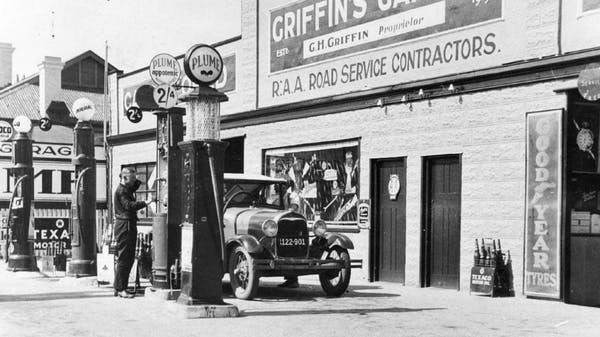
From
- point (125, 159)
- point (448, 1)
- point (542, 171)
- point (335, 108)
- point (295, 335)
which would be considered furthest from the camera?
point (125, 159)

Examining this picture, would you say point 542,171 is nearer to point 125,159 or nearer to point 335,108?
point 335,108

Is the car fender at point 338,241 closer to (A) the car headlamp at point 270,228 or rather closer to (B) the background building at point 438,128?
(A) the car headlamp at point 270,228

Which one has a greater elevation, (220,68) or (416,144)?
(220,68)

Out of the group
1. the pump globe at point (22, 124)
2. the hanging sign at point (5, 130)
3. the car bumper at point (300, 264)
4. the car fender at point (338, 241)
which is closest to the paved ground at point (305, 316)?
the car bumper at point (300, 264)

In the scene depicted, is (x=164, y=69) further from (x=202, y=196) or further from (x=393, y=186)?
(x=202, y=196)

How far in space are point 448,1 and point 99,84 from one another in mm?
31858

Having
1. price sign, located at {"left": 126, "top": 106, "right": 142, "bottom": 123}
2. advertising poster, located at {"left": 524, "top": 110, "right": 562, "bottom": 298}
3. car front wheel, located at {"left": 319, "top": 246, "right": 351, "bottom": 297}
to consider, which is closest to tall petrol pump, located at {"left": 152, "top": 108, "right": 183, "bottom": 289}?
car front wheel, located at {"left": 319, "top": 246, "right": 351, "bottom": 297}

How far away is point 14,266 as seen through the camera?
17.8m

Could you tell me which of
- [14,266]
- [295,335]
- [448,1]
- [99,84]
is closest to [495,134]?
[448,1]

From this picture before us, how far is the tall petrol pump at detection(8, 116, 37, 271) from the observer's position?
58.9 ft

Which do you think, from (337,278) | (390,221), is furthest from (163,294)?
(390,221)

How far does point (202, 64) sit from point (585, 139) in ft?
19.6

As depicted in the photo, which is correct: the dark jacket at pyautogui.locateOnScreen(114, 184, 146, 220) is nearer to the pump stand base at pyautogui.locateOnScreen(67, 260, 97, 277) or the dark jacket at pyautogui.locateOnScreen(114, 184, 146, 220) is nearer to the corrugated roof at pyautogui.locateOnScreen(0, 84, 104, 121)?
the pump stand base at pyautogui.locateOnScreen(67, 260, 97, 277)

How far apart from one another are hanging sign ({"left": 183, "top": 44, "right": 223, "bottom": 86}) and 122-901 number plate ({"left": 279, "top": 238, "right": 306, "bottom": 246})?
3.01 metres
